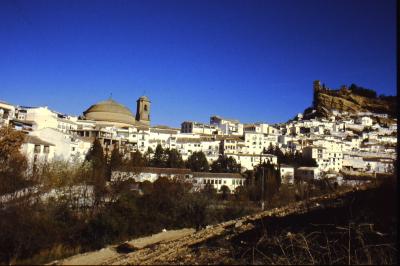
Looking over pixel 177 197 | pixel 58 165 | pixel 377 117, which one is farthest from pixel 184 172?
pixel 377 117

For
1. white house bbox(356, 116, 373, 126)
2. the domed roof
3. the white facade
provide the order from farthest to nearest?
white house bbox(356, 116, 373, 126) → the domed roof → the white facade

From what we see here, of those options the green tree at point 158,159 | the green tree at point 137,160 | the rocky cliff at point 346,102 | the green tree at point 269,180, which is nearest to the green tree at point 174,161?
the green tree at point 158,159

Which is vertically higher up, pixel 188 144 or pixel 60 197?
pixel 188 144

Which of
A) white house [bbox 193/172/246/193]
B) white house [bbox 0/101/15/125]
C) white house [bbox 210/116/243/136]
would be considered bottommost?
white house [bbox 193/172/246/193]

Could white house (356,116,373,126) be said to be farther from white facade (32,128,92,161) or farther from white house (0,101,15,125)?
white house (0,101,15,125)

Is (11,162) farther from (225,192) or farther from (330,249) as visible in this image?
(330,249)

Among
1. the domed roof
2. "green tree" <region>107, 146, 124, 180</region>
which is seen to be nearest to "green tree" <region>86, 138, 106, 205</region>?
"green tree" <region>107, 146, 124, 180</region>

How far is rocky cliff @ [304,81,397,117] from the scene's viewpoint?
260 feet

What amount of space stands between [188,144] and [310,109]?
156 feet

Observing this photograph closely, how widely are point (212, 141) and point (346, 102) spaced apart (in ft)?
144

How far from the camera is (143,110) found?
2680 inches

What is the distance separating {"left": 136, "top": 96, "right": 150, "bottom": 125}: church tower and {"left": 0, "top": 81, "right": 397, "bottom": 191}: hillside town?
0.18 metres

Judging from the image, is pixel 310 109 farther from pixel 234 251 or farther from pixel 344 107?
pixel 234 251

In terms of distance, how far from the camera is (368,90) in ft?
274
